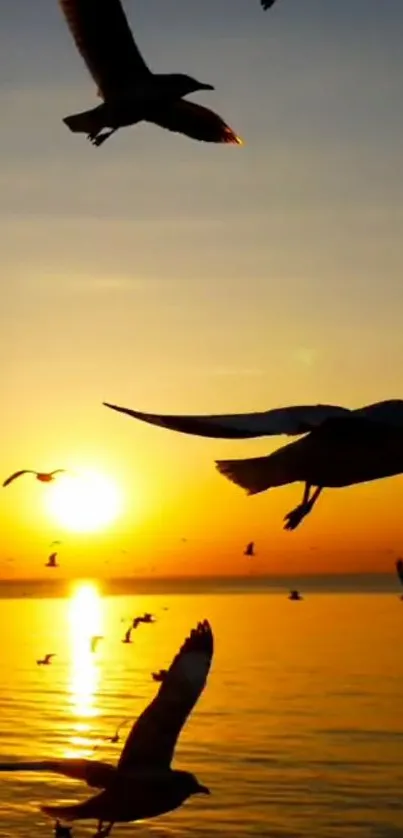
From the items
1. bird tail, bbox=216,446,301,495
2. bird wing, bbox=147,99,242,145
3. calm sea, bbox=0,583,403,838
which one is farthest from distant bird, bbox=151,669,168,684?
calm sea, bbox=0,583,403,838

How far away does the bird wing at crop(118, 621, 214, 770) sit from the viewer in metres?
7.83

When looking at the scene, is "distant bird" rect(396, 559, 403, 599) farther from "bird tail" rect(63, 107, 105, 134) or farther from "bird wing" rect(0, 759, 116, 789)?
"bird tail" rect(63, 107, 105, 134)

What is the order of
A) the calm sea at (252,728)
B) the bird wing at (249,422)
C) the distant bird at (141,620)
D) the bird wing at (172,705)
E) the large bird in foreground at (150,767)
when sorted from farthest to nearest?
the distant bird at (141,620), the calm sea at (252,728), the bird wing at (172,705), the large bird in foreground at (150,767), the bird wing at (249,422)

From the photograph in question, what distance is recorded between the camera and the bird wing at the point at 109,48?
7551 millimetres

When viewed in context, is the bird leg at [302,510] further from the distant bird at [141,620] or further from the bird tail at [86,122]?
the distant bird at [141,620]

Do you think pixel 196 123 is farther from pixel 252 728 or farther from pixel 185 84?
pixel 252 728

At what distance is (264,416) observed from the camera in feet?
12.2

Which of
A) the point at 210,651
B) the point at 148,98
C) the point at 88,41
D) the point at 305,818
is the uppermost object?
the point at 88,41

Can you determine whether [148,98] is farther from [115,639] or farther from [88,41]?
[115,639]

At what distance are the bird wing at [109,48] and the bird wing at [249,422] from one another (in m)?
3.96

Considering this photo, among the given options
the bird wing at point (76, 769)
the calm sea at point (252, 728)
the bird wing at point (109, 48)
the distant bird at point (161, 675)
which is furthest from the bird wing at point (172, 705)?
the calm sea at point (252, 728)

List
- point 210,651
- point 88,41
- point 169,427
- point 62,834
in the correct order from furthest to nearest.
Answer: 1. point 210,651
2. point 88,41
3. point 62,834
4. point 169,427

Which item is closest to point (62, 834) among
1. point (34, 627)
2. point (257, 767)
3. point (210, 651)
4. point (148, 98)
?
point (210, 651)

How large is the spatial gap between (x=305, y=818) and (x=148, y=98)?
2216 cm
